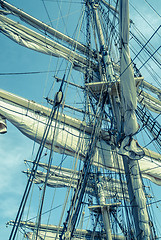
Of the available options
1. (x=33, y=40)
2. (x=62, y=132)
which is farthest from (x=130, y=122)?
(x=33, y=40)

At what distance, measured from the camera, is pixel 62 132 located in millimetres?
8062

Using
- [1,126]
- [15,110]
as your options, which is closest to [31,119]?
[15,110]

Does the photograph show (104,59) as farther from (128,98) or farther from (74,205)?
(74,205)

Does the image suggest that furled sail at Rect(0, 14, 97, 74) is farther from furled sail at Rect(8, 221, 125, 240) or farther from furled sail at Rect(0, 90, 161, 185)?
furled sail at Rect(8, 221, 125, 240)

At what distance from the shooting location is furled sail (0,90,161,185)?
24.6 ft

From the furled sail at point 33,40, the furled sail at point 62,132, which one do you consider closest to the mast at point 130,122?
the furled sail at point 62,132

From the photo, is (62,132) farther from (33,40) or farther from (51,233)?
(51,233)

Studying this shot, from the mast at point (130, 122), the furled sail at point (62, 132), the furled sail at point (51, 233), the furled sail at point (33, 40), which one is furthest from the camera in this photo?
the furled sail at point (51, 233)

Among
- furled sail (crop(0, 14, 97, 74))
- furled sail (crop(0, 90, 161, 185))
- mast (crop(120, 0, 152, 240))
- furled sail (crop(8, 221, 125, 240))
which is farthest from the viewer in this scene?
furled sail (crop(8, 221, 125, 240))

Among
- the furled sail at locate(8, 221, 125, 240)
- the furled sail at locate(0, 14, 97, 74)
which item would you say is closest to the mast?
the furled sail at locate(0, 14, 97, 74)

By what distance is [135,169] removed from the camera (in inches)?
223

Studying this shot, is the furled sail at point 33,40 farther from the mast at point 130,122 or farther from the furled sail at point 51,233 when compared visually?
the furled sail at point 51,233

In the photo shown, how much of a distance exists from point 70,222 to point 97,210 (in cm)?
Answer: 904

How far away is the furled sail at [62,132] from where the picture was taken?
24.6 ft
